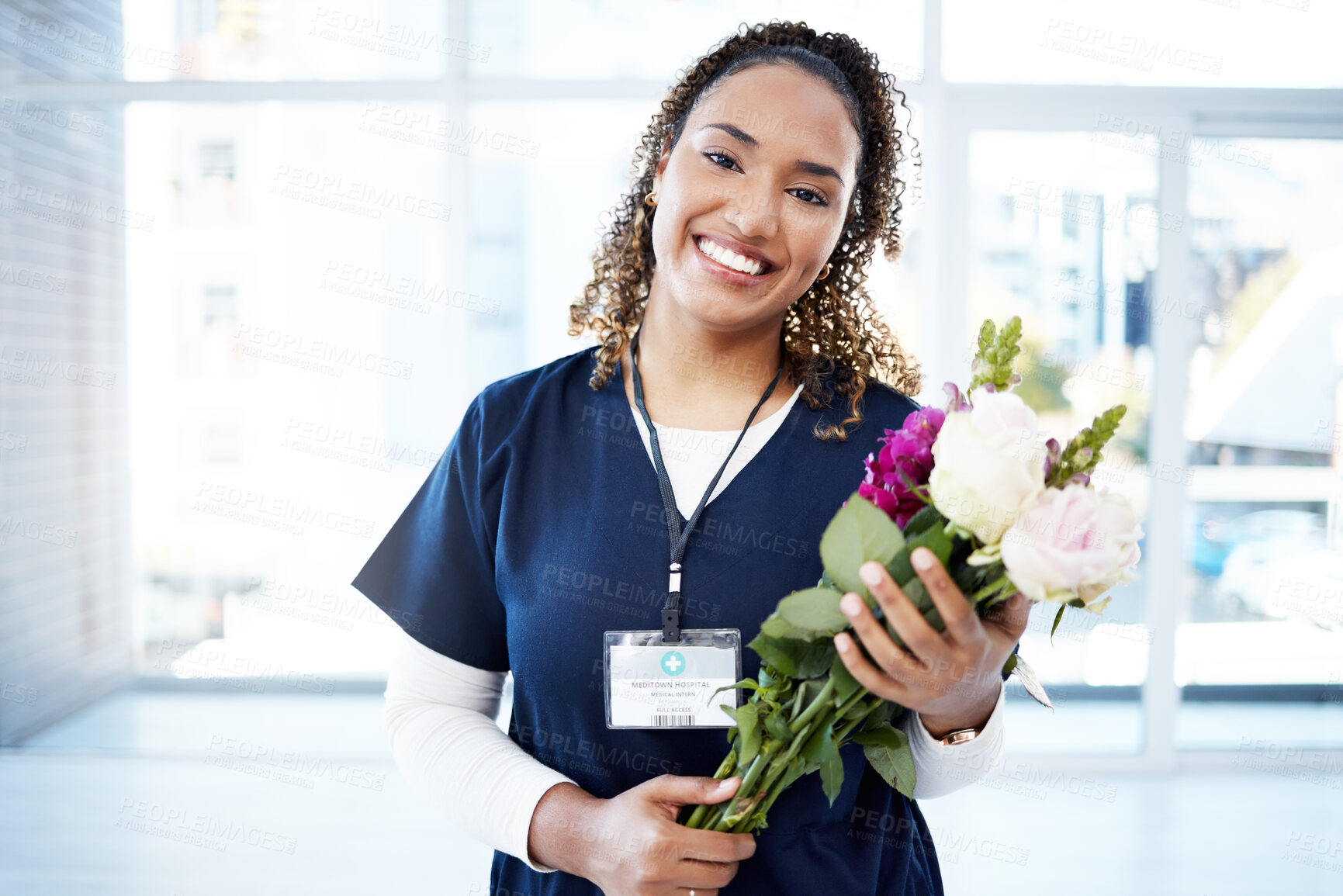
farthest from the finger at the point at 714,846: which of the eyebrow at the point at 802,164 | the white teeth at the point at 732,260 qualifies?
the eyebrow at the point at 802,164

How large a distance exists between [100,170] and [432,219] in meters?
1.54

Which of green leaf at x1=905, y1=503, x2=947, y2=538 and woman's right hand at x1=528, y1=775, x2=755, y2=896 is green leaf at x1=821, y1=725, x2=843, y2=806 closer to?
woman's right hand at x1=528, y1=775, x2=755, y2=896

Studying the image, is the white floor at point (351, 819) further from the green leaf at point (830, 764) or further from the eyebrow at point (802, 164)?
the eyebrow at point (802, 164)

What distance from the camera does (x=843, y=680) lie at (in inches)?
31.4

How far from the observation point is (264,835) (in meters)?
3.06

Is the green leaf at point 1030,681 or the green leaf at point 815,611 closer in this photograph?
the green leaf at point 815,611

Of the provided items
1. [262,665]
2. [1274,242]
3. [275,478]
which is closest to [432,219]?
[275,478]

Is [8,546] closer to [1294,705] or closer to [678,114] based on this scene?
[678,114]

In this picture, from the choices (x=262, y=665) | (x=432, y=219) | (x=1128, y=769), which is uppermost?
(x=432, y=219)

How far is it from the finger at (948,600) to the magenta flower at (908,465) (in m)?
0.08

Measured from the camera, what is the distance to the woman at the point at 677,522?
1012 mm

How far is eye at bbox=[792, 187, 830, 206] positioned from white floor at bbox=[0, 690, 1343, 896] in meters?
2.32

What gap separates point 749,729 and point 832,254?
736 millimetres

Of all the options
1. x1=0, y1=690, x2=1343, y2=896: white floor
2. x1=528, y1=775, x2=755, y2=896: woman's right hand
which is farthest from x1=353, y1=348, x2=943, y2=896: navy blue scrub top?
x1=0, y1=690, x2=1343, y2=896: white floor
